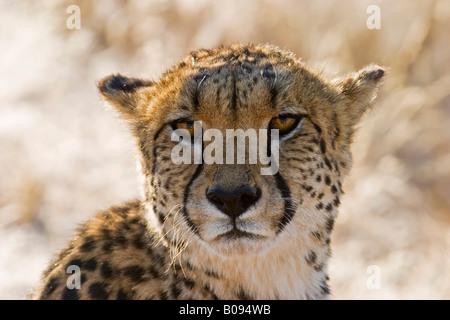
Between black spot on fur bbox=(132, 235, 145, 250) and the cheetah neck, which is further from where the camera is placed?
black spot on fur bbox=(132, 235, 145, 250)

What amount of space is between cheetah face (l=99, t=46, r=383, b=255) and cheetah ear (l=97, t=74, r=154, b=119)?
100mm

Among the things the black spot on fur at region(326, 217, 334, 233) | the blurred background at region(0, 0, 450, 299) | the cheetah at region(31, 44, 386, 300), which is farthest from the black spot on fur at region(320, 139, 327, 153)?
the blurred background at region(0, 0, 450, 299)

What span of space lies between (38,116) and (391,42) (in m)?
3.25

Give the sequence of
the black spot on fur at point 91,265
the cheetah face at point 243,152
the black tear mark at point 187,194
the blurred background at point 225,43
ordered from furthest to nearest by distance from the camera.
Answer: the blurred background at point 225,43, the black spot on fur at point 91,265, the black tear mark at point 187,194, the cheetah face at point 243,152

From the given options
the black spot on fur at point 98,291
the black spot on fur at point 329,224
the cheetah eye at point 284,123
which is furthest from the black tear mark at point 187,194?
the black spot on fur at point 329,224

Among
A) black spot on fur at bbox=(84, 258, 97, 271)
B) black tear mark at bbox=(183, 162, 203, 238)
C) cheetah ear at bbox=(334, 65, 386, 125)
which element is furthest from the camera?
cheetah ear at bbox=(334, 65, 386, 125)

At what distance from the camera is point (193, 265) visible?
3035 mm

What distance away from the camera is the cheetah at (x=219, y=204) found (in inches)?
112

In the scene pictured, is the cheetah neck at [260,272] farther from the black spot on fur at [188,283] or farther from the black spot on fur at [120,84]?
the black spot on fur at [120,84]

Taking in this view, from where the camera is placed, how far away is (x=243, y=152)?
9.23ft

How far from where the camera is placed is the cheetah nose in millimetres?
2664

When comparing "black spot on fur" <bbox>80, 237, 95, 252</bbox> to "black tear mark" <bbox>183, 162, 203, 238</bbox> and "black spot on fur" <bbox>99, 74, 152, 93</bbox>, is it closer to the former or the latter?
"black tear mark" <bbox>183, 162, 203, 238</bbox>

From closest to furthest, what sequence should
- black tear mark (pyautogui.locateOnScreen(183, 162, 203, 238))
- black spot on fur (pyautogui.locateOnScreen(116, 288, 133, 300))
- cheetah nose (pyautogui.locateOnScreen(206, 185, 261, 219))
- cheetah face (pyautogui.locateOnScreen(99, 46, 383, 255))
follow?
cheetah nose (pyautogui.locateOnScreen(206, 185, 261, 219)) → cheetah face (pyautogui.locateOnScreen(99, 46, 383, 255)) → black tear mark (pyautogui.locateOnScreen(183, 162, 203, 238)) → black spot on fur (pyautogui.locateOnScreen(116, 288, 133, 300))
